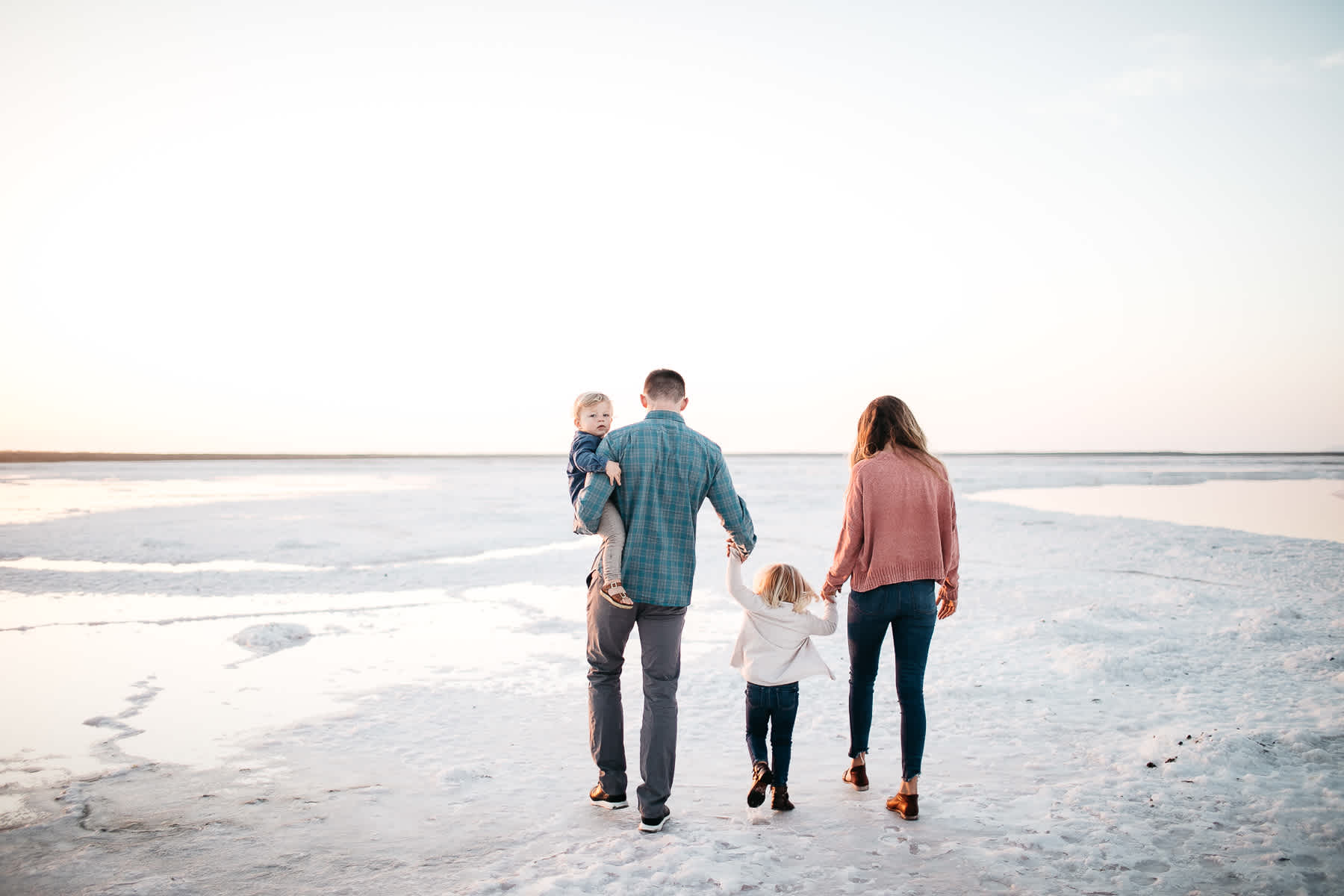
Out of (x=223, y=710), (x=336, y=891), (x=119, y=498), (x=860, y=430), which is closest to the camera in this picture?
(x=336, y=891)

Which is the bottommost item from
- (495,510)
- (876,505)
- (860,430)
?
(495,510)

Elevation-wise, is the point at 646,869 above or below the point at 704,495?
below

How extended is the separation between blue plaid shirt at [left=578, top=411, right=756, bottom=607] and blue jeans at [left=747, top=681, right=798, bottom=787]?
678mm

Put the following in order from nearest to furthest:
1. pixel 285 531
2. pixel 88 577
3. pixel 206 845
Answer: pixel 206 845, pixel 88 577, pixel 285 531

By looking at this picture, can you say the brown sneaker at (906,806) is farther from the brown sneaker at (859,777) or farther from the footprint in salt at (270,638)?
the footprint in salt at (270,638)

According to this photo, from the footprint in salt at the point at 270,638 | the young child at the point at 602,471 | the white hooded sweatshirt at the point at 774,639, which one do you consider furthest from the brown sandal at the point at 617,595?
the footprint in salt at the point at 270,638

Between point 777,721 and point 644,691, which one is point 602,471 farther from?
point 777,721

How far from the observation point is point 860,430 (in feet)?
14.3

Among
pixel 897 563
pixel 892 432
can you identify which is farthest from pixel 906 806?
pixel 892 432

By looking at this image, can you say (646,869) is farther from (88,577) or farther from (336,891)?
(88,577)

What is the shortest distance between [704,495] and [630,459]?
468mm

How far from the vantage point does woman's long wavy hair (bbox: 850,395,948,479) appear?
13.8ft

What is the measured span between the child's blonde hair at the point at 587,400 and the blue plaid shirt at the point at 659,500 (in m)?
0.23

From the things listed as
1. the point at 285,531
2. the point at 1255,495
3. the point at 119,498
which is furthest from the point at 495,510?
the point at 1255,495
